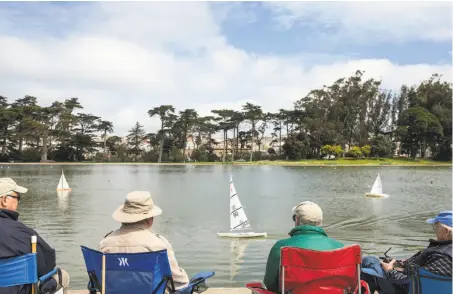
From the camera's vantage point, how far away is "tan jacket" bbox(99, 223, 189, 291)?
3.17 metres

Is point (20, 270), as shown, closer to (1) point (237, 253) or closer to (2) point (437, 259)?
(2) point (437, 259)

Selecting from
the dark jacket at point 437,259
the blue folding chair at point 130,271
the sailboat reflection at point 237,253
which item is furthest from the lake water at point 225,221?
the dark jacket at point 437,259

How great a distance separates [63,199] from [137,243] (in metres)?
21.7

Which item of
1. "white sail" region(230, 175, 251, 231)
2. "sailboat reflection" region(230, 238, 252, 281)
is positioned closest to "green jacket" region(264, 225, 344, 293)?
"sailboat reflection" region(230, 238, 252, 281)

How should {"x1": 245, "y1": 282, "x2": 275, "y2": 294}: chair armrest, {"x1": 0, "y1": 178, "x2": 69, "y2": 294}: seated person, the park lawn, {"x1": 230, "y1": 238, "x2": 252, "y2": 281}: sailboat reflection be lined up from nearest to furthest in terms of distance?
{"x1": 0, "y1": 178, "x2": 69, "y2": 294}: seated person
{"x1": 245, "y1": 282, "x2": 275, "y2": 294}: chair armrest
{"x1": 230, "y1": 238, "x2": 252, "y2": 281}: sailboat reflection
the park lawn

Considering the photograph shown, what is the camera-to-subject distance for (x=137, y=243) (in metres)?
3.18

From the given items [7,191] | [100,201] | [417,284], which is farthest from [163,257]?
[100,201]

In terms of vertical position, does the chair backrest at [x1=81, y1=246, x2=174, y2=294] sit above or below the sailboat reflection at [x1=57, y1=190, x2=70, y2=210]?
above

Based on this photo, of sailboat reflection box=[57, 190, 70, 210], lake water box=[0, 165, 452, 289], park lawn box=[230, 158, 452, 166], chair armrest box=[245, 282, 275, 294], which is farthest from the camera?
park lawn box=[230, 158, 452, 166]

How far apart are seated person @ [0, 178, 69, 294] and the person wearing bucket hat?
372 mm

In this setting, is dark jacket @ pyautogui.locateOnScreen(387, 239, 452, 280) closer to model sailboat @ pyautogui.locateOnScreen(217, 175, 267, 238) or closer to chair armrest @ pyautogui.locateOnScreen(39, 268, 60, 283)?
chair armrest @ pyautogui.locateOnScreen(39, 268, 60, 283)

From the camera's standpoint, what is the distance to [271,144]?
89938mm

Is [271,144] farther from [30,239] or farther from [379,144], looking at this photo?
[30,239]

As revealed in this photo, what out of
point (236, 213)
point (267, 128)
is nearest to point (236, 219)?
point (236, 213)
